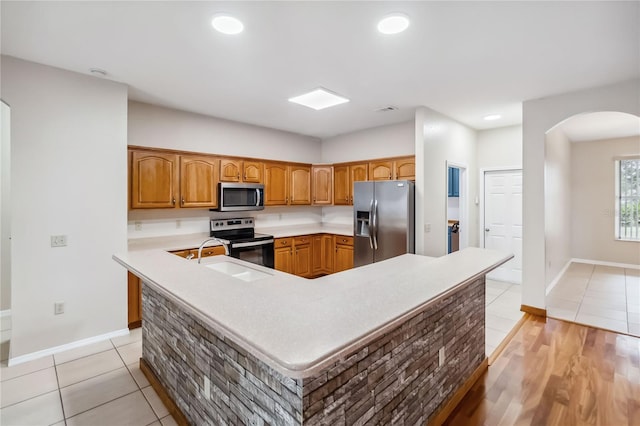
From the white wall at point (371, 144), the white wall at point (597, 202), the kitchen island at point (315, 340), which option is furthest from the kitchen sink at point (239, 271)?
the white wall at point (597, 202)

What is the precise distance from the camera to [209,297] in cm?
142

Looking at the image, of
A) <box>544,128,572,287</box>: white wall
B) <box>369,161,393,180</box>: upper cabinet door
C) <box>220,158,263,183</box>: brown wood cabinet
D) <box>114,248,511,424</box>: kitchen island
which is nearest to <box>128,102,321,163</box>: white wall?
<box>220,158,263,183</box>: brown wood cabinet

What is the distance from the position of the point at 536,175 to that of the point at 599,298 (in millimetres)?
2310

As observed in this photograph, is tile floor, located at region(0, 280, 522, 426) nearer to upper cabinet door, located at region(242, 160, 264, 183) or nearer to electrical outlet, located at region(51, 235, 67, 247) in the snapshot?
electrical outlet, located at region(51, 235, 67, 247)

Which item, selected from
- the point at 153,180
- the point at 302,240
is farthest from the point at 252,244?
the point at 153,180

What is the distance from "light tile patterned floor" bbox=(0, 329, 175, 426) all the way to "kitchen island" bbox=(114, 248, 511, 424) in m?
0.19

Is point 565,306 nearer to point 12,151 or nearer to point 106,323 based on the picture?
point 106,323

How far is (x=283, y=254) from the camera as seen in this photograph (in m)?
4.93

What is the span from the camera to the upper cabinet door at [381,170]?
15.7 ft

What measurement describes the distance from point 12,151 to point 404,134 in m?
4.68

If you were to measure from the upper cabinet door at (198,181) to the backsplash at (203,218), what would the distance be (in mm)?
369

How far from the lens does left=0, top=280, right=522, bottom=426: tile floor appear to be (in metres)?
2.05

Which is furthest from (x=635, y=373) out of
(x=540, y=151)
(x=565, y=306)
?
(x=540, y=151)

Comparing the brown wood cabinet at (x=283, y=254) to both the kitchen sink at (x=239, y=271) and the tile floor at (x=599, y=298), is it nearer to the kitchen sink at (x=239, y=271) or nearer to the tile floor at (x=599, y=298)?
the kitchen sink at (x=239, y=271)
